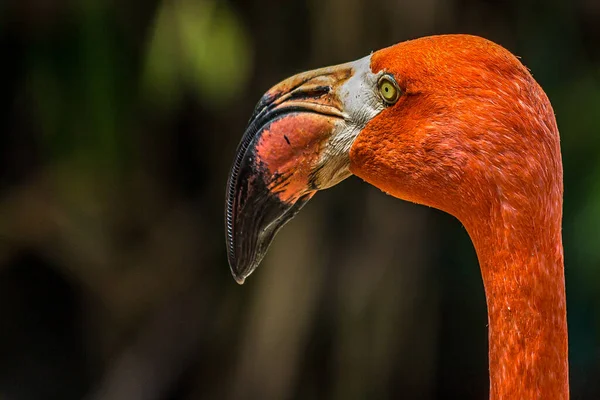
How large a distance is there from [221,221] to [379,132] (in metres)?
2.06

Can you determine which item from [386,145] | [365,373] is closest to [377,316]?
[365,373]

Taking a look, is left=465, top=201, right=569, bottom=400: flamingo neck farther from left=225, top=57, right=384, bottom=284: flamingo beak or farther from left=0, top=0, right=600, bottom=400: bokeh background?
left=0, top=0, right=600, bottom=400: bokeh background

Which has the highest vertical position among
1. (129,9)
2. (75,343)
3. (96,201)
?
(129,9)

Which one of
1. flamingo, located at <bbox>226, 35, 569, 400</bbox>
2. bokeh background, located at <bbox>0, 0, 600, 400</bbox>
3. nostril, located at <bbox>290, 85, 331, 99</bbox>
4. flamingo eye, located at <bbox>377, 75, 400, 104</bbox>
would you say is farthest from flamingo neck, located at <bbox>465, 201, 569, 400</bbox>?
bokeh background, located at <bbox>0, 0, 600, 400</bbox>

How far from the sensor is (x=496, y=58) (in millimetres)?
1111

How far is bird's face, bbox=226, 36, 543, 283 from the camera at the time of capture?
3.63ft

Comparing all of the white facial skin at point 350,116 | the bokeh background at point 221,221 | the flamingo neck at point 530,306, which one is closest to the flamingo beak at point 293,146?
the white facial skin at point 350,116

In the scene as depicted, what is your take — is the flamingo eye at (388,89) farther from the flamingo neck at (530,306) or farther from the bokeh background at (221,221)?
the bokeh background at (221,221)

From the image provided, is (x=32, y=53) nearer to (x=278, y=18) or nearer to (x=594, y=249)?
(x=278, y=18)

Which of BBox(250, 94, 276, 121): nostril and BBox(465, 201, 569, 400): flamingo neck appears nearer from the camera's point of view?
BBox(465, 201, 569, 400): flamingo neck

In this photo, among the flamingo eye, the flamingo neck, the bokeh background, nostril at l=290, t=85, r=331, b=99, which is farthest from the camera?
the bokeh background

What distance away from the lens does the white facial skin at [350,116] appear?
1.25 meters

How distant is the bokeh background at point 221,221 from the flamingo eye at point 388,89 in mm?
1515

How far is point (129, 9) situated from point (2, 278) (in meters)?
1.33
